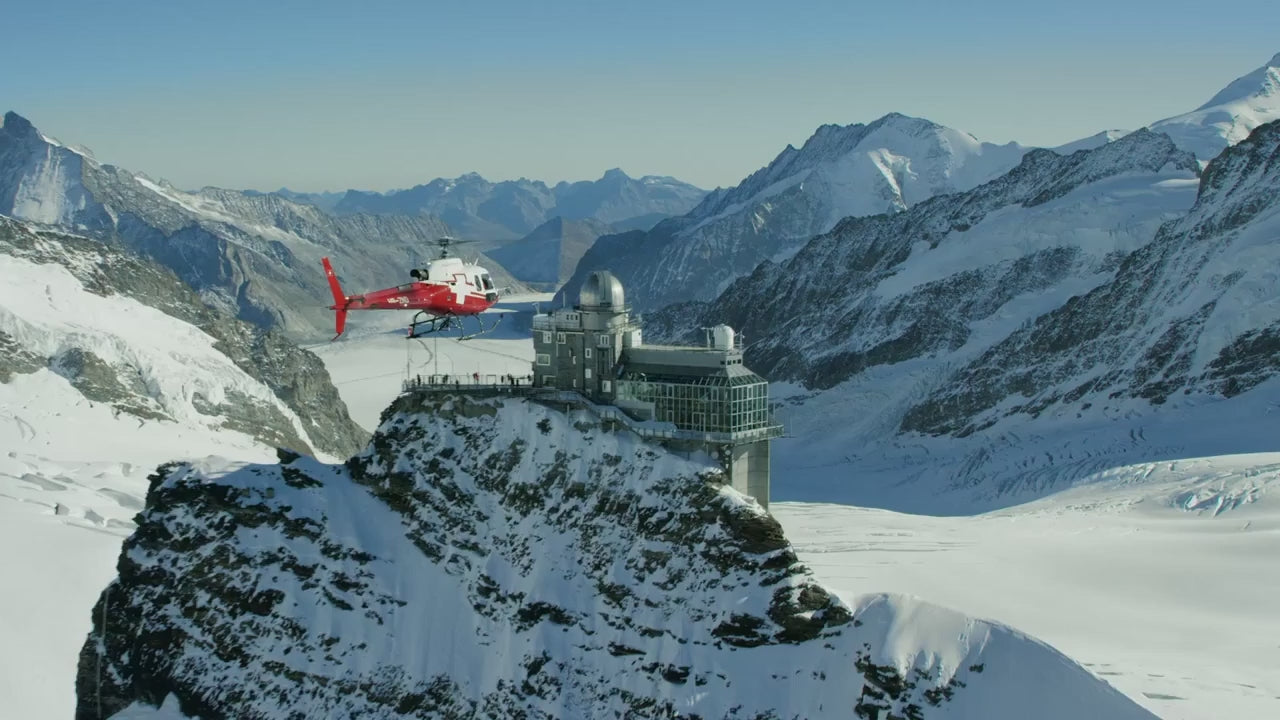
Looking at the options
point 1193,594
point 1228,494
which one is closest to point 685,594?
point 1193,594

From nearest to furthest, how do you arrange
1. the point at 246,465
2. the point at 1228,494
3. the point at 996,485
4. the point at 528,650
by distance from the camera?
the point at 528,650 → the point at 246,465 → the point at 1228,494 → the point at 996,485

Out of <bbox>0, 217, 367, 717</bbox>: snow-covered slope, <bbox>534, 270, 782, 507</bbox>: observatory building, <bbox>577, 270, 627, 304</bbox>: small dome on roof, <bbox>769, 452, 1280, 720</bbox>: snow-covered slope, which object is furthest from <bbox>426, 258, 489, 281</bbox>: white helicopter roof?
<bbox>0, 217, 367, 717</bbox>: snow-covered slope

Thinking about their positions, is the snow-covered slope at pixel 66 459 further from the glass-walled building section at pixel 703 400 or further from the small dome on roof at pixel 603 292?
the glass-walled building section at pixel 703 400

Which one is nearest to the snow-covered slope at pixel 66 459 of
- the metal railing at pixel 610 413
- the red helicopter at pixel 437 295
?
the red helicopter at pixel 437 295

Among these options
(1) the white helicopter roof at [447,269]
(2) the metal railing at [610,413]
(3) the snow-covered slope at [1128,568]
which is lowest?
(3) the snow-covered slope at [1128,568]

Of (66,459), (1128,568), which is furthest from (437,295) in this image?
(66,459)

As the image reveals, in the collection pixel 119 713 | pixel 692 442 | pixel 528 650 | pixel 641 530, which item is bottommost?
pixel 119 713

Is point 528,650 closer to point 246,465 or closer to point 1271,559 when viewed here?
point 246,465
